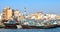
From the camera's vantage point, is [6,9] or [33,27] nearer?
[33,27]

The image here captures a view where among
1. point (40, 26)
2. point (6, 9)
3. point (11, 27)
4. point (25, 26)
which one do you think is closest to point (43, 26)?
point (40, 26)

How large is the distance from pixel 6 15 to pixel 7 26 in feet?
109

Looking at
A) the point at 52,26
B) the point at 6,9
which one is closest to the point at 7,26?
the point at 52,26

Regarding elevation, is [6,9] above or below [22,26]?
above

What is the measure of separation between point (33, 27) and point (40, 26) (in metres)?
1.85

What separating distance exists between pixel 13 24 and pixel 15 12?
27.7m

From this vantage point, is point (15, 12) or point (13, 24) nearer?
point (13, 24)

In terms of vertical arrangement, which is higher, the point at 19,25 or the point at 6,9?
the point at 6,9

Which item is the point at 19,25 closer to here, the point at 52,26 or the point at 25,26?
the point at 25,26

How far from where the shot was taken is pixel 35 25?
60.8 meters

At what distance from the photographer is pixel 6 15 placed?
3649 inches

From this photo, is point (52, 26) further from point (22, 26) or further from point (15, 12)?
point (15, 12)

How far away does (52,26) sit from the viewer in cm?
6256

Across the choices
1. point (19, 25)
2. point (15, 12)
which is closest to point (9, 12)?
point (15, 12)
